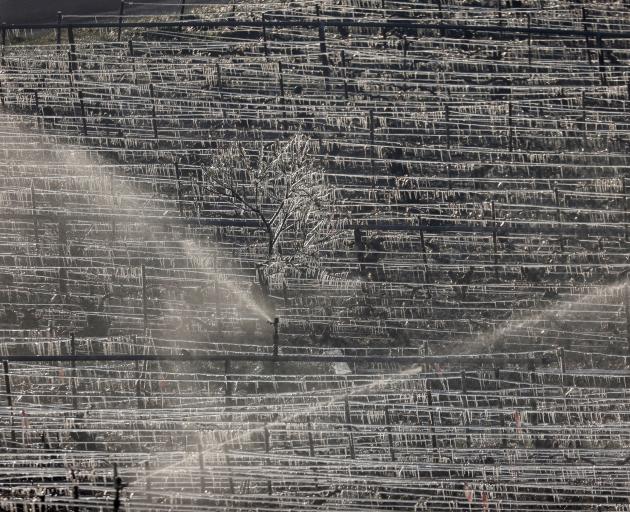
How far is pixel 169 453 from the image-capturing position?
13.0 metres

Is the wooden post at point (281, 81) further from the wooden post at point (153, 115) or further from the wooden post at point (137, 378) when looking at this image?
the wooden post at point (137, 378)

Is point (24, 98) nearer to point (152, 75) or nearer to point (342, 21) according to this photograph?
point (152, 75)

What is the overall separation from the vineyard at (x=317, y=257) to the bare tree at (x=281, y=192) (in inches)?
1.2

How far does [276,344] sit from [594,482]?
3.24 metres

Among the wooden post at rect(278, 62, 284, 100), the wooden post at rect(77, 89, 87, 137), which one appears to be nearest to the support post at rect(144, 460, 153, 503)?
the wooden post at rect(77, 89, 87, 137)

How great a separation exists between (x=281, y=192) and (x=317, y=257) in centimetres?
99

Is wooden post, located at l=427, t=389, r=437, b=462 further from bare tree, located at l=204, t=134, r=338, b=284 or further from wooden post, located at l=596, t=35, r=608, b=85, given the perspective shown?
wooden post, located at l=596, t=35, r=608, b=85

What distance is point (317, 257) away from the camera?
1600cm

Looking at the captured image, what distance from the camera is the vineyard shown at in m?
13.1

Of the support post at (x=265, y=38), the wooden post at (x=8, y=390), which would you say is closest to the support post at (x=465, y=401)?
the wooden post at (x=8, y=390)

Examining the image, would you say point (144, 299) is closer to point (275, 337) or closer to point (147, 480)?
point (275, 337)

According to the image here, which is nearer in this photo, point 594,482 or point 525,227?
point 594,482

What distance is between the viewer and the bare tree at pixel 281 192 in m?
16.0

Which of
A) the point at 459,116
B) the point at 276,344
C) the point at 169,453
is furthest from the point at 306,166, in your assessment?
the point at 169,453
